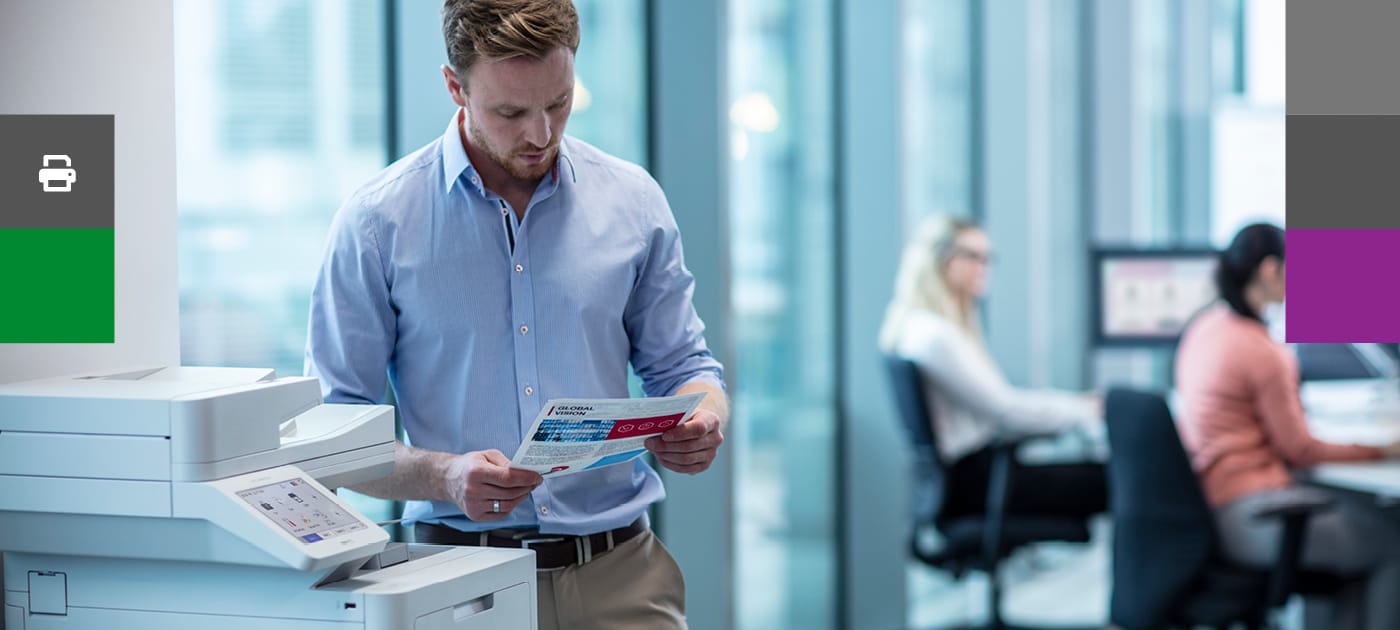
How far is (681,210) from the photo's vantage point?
141 inches

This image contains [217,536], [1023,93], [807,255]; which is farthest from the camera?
[1023,93]

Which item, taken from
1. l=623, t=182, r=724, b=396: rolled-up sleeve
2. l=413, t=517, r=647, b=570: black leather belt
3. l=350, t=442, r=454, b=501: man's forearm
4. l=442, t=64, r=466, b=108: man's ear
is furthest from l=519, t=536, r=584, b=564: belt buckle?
l=442, t=64, r=466, b=108: man's ear

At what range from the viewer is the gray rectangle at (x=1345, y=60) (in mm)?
2625

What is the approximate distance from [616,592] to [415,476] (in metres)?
0.34

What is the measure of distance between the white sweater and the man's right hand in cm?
271

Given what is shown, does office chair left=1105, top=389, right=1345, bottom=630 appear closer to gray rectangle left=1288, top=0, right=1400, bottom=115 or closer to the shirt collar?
gray rectangle left=1288, top=0, right=1400, bottom=115

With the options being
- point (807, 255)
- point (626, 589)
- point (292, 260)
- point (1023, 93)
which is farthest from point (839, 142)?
point (626, 589)

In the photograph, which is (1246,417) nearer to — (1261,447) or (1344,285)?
(1261,447)

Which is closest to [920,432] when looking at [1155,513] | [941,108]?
[1155,513]

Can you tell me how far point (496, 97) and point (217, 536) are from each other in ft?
2.11

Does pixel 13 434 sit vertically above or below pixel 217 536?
above

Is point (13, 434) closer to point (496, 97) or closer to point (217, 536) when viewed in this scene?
point (217, 536)

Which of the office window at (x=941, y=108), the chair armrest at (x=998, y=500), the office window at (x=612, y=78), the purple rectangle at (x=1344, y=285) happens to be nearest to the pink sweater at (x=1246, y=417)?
the chair armrest at (x=998, y=500)

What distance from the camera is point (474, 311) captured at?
72.6 inches
